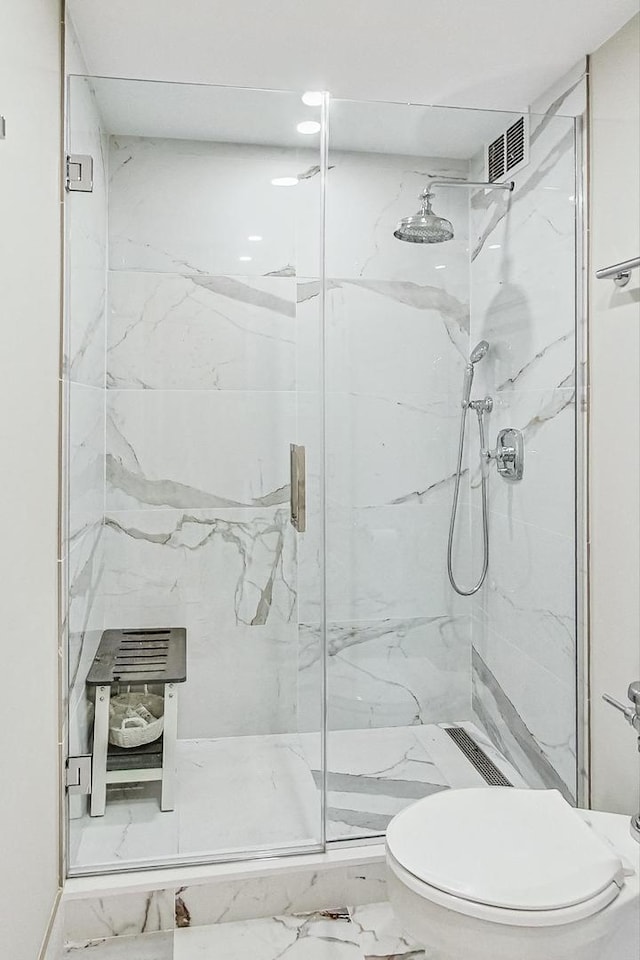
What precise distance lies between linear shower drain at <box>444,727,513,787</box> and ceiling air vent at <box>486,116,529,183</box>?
1.60 metres

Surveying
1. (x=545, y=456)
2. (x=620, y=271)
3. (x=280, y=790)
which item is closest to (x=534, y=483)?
(x=545, y=456)

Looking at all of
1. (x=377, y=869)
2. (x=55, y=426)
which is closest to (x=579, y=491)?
(x=377, y=869)

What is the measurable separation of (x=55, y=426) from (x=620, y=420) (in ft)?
4.82

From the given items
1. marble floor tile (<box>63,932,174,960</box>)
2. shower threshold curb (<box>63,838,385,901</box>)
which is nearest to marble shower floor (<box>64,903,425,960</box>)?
marble floor tile (<box>63,932,174,960</box>)

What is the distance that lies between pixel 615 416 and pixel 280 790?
1.43m

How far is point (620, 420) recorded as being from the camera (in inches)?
78.7

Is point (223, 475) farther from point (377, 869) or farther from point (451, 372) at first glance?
point (377, 869)

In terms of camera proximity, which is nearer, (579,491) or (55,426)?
(55,426)

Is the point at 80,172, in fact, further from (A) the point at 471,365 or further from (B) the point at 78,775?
(B) the point at 78,775

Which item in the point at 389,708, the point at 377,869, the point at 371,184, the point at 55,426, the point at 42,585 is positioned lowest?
the point at 377,869

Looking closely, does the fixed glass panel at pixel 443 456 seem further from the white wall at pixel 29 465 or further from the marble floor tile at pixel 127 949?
the white wall at pixel 29 465

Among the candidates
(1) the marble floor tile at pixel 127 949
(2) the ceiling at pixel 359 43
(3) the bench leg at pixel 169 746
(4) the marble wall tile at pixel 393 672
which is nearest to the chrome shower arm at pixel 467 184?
(2) the ceiling at pixel 359 43

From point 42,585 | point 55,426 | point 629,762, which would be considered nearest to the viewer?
point 42,585

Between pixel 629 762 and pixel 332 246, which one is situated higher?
pixel 332 246
